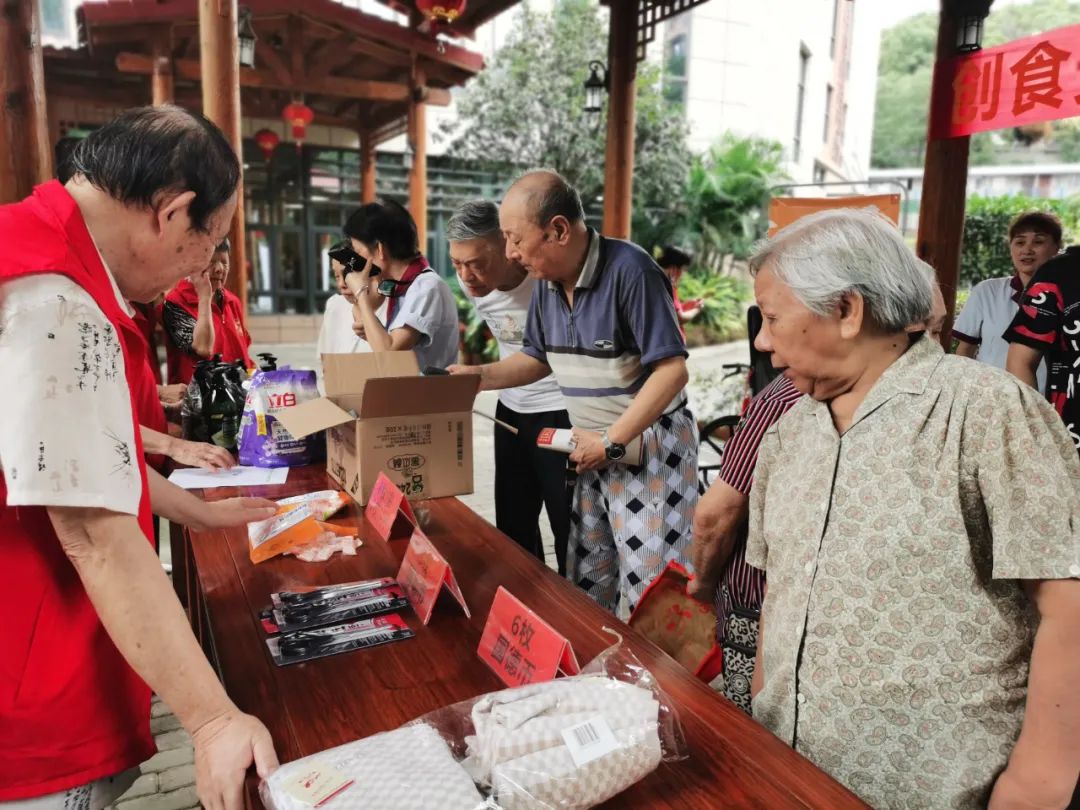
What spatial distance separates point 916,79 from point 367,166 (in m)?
25.5

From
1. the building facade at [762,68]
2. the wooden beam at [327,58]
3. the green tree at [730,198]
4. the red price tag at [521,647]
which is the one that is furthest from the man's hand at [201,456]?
the building facade at [762,68]

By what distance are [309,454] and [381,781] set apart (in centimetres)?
149

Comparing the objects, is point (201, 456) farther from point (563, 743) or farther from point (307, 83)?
point (307, 83)

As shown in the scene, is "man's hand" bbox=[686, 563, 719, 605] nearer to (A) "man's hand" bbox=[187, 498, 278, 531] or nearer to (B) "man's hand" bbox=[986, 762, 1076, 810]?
(B) "man's hand" bbox=[986, 762, 1076, 810]

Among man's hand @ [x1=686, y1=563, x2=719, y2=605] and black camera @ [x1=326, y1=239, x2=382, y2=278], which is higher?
black camera @ [x1=326, y1=239, x2=382, y2=278]

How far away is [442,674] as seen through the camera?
1.02 m

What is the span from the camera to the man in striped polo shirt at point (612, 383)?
6.29 feet

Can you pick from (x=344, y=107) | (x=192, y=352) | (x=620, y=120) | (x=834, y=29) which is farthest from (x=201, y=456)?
(x=834, y=29)

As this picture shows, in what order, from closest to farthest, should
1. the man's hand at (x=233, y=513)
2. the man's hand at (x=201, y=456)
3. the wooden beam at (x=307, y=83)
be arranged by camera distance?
1. the man's hand at (x=233, y=513)
2. the man's hand at (x=201, y=456)
3. the wooden beam at (x=307, y=83)

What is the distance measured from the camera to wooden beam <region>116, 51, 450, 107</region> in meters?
8.03

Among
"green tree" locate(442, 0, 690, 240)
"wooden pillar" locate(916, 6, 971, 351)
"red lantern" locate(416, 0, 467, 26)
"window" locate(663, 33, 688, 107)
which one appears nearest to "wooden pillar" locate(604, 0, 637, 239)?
"red lantern" locate(416, 0, 467, 26)

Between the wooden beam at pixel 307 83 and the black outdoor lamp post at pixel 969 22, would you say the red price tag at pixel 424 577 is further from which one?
the wooden beam at pixel 307 83

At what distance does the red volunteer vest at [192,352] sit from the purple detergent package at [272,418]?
99 centimetres

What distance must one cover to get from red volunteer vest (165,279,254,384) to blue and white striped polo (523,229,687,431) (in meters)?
1.48
